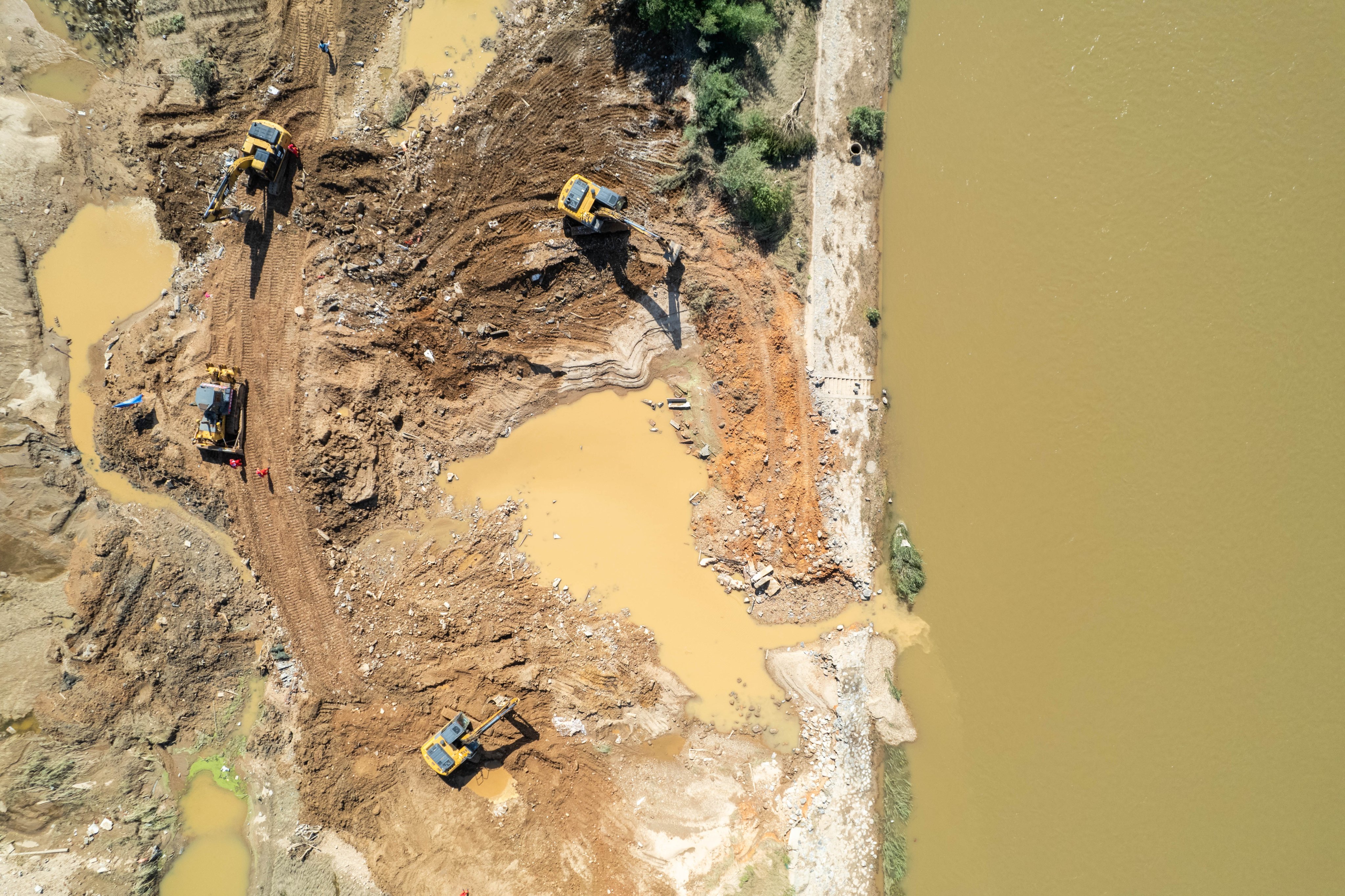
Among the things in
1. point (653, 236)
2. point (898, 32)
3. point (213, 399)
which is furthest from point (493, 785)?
point (898, 32)

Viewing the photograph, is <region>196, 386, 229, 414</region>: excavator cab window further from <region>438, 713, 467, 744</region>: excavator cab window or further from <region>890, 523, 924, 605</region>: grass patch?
<region>890, 523, 924, 605</region>: grass patch

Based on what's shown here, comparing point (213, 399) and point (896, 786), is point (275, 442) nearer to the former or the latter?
point (213, 399)

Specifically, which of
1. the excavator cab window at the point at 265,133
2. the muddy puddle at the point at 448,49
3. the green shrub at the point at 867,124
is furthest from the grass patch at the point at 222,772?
the green shrub at the point at 867,124

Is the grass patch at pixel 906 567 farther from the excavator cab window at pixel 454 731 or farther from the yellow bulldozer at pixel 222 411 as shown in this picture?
the yellow bulldozer at pixel 222 411

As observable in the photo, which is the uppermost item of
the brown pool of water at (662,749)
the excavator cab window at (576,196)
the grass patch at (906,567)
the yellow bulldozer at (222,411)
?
the excavator cab window at (576,196)

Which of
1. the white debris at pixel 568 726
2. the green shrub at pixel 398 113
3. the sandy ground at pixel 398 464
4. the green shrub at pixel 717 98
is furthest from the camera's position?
the white debris at pixel 568 726

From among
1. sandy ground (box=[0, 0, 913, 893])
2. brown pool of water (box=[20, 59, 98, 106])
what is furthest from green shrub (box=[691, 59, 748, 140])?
brown pool of water (box=[20, 59, 98, 106])
